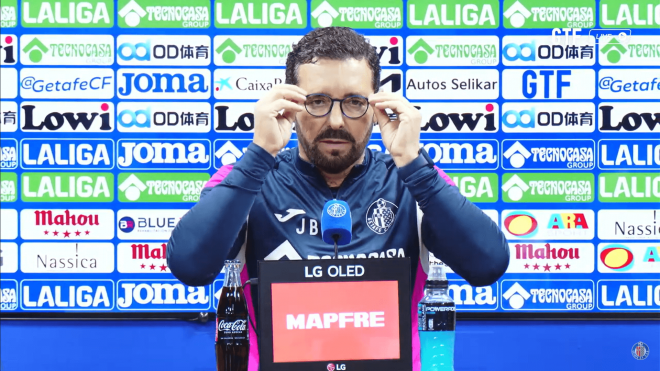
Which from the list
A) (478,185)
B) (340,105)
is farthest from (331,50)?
(478,185)

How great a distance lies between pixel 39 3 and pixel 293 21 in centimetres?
100

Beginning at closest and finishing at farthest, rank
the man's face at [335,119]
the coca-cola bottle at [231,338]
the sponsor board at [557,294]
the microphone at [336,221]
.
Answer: the microphone at [336,221] → the coca-cola bottle at [231,338] → the man's face at [335,119] → the sponsor board at [557,294]

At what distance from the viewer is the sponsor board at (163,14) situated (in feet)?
7.58

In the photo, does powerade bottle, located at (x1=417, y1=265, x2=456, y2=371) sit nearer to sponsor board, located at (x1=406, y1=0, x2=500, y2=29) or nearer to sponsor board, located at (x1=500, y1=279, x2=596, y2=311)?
sponsor board, located at (x1=500, y1=279, x2=596, y2=311)

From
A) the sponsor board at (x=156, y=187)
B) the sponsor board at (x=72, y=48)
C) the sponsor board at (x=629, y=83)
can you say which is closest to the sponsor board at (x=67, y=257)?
the sponsor board at (x=156, y=187)

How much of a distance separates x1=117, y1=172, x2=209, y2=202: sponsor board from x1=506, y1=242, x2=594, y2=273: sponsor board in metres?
1.26

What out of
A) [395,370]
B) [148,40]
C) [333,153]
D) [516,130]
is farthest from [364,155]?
[148,40]

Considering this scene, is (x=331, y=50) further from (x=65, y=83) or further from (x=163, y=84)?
(x=65, y=83)

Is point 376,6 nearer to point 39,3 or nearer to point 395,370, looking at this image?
point 39,3

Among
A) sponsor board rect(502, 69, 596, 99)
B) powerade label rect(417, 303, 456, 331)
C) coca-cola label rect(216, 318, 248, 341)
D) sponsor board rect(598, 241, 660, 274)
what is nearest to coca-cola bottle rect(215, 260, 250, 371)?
coca-cola label rect(216, 318, 248, 341)

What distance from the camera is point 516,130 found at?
2.30 metres

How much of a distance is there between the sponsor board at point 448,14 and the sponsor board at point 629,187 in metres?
0.78

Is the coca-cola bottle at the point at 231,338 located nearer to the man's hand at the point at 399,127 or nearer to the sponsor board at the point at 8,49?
the man's hand at the point at 399,127

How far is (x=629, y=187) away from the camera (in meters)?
2.30
